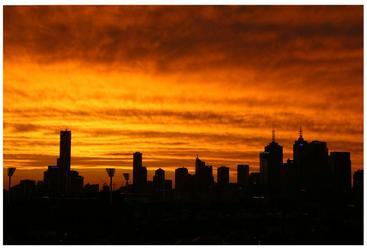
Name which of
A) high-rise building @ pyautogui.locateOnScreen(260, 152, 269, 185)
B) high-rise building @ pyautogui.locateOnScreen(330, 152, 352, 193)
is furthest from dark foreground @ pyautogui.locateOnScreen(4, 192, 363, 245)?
high-rise building @ pyautogui.locateOnScreen(260, 152, 269, 185)

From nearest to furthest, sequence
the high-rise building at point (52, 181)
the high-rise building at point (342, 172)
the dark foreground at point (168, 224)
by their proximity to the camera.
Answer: the dark foreground at point (168, 224) → the high-rise building at point (342, 172) → the high-rise building at point (52, 181)

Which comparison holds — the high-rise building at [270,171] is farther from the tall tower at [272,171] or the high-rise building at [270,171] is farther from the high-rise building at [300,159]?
the high-rise building at [300,159]

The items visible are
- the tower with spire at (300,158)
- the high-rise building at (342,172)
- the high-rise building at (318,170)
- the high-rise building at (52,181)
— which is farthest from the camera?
the tower with spire at (300,158)

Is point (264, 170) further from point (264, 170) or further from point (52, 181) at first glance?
point (52, 181)

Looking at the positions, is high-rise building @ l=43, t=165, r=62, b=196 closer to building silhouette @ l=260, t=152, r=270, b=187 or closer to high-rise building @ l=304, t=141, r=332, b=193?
building silhouette @ l=260, t=152, r=270, b=187

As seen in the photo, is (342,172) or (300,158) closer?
(342,172)

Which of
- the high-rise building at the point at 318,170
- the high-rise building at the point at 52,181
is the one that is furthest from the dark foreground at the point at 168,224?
the high-rise building at the point at 52,181

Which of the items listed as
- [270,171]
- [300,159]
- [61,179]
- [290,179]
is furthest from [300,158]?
[61,179]
